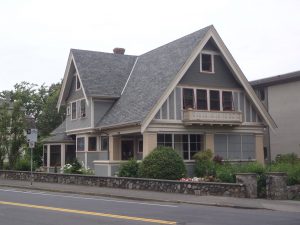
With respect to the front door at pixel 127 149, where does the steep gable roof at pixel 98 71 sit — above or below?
above

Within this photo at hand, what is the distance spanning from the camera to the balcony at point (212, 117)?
30.6 m

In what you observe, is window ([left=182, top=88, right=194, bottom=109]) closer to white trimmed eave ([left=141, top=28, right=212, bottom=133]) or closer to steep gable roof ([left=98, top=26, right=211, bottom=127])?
white trimmed eave ([left=141, top=28, right=212, bottom=133])

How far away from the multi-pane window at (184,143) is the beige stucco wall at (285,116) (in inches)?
360

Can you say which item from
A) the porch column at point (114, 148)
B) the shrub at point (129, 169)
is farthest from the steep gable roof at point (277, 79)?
the shrub at point (129, 169)

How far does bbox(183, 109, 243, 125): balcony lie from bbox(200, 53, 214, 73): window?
3.03m

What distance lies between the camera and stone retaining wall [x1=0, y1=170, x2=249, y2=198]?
1994 cm

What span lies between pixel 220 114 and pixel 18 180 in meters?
13.8

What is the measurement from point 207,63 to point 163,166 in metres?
9.93

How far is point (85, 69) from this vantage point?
3600 centimetres

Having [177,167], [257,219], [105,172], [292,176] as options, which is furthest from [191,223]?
[105,172]

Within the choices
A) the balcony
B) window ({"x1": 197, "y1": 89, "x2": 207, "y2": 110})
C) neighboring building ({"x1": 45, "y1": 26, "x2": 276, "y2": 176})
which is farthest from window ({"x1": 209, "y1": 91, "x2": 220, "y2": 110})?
the balcony

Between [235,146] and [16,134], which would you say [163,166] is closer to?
[235,146]

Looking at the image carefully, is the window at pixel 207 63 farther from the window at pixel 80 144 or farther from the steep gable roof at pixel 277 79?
the window at pixel 80 144

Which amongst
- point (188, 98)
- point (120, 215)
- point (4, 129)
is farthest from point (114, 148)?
point (120, 215)
